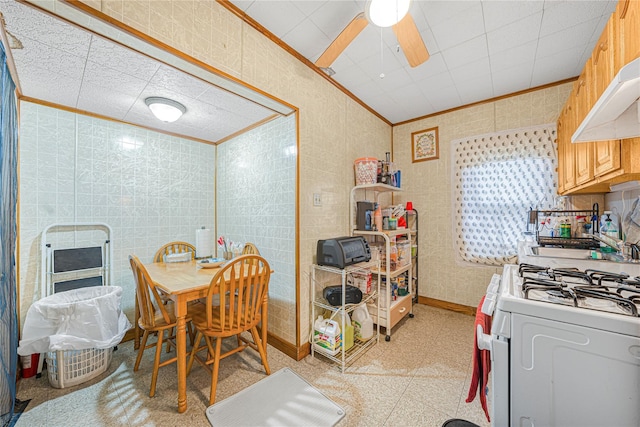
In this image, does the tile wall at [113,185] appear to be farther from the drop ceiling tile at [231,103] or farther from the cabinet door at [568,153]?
the cabinet door at [568,153]

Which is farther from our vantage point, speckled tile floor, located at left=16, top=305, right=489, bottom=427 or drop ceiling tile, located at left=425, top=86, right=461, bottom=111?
drop ceiling tile, located at left=425, top=86, right=461, bottom=111

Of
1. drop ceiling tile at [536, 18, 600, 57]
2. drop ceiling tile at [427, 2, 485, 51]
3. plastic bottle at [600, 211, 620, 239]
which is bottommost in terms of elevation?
plastic bottle at [600, 211, 620, 239]

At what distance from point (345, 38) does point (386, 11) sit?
27 cm

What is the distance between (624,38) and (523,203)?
5.98 ft

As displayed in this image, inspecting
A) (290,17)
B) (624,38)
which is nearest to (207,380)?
(290,17)

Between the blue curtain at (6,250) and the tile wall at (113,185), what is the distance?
493 millimetres

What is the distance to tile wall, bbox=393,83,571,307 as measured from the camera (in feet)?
8.27

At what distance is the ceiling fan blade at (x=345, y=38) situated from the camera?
1.32 metres

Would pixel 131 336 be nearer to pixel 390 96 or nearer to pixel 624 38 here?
pixel 390 96

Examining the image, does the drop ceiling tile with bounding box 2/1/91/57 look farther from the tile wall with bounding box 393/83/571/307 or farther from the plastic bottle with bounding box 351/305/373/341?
the tile wall with bounding box 393/83/571/307

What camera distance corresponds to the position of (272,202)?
2.29 metres

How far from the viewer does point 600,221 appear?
2055 millimetres

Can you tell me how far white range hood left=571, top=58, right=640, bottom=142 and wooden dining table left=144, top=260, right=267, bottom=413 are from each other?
207 cm

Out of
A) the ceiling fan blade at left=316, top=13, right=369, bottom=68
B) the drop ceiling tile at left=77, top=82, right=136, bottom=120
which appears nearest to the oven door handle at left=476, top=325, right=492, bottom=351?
the ceiling fan blade at left=316, top=13, right=369, bottom=68
